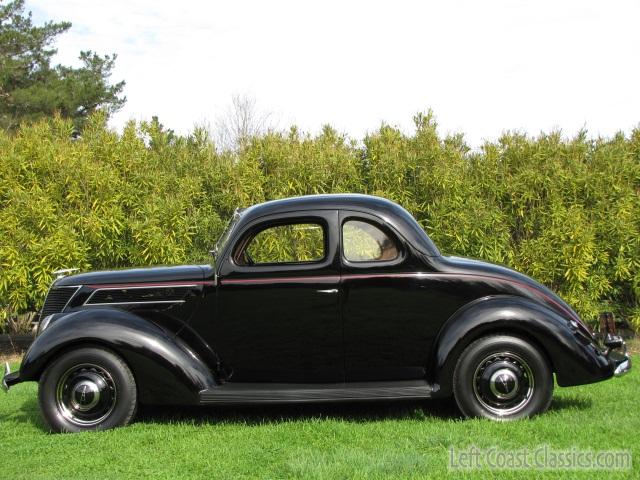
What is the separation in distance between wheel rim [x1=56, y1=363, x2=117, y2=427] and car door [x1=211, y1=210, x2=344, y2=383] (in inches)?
36.2

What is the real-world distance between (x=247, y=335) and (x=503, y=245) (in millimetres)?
5010

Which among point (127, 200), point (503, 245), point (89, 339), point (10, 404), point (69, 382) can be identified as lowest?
point (10, 404)

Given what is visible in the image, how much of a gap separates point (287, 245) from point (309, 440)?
Answer: 2664 millimetres

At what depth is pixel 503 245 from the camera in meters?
9.39

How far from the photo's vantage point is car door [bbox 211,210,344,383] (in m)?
5.43

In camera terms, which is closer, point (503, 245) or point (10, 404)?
point (10, 404)

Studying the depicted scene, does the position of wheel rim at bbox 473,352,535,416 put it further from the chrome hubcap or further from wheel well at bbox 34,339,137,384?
wheel well at bbox 34,339,137,384

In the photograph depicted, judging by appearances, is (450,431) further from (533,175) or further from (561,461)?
(533,175)

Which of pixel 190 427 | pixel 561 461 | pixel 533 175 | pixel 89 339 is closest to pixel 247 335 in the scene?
pixel 190 427

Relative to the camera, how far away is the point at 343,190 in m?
9.82

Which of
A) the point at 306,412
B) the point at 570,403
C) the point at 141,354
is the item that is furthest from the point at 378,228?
the point at 570,403

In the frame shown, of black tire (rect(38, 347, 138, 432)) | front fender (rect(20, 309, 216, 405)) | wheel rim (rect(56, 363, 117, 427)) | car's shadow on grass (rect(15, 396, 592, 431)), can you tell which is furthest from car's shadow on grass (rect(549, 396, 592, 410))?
wheel rim (rect(56, 363, 117, 427))

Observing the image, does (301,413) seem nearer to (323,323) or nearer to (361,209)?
(323,323)

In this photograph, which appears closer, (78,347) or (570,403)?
(78,347)
